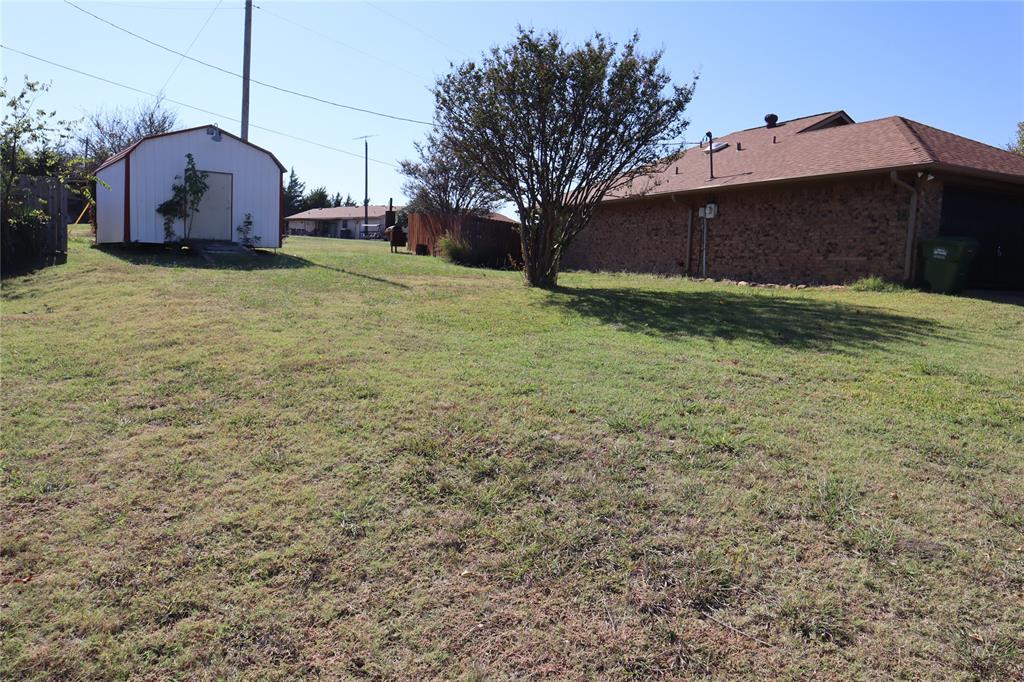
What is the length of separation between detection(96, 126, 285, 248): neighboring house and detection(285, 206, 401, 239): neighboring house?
5016cm

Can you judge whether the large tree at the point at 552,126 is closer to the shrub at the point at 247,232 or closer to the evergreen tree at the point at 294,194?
the shrub at the point at 247,232

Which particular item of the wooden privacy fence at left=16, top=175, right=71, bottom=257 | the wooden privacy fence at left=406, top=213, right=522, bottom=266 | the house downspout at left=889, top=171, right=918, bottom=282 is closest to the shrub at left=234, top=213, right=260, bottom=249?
the wooden privacy fence at left=16, top=175, right=71, bottom=257

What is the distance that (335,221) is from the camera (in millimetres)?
73438

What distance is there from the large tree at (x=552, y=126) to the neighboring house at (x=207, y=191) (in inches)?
250

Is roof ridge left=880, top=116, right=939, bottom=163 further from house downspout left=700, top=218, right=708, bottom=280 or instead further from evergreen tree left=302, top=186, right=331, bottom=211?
evergreen tree left=302, top=186, right=331, bottom=211

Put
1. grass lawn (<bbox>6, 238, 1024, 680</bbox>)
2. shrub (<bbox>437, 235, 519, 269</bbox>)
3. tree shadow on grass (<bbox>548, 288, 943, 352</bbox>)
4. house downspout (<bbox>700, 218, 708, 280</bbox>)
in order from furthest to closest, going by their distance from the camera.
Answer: shrub (<bbox>437, 235, 519, 269</bbox>) → house downspout (<bbox>700, 218, 708, 280</bbox>) → tree shadow on grass (<bbox>548, 288, 943, 352</bbox>) → grass lawn (<bbox>6, 238, 1024, 680</bbox>)

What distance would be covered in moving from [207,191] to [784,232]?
1423 centimetres

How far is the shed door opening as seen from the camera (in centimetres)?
1644

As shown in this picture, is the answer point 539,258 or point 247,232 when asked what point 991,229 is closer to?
point 539,258

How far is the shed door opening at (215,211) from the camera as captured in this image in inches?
647

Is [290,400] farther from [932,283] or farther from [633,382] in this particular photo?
[932,283]

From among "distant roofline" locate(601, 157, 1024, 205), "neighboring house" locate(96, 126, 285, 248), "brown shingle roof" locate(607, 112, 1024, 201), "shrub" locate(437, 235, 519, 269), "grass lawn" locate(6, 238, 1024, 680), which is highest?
"brown shingle roof" locate(607, 112, 1024, 201)

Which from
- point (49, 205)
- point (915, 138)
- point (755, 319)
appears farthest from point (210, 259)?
point (915, 138)

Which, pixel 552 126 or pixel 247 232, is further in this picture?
pixel 247 232
